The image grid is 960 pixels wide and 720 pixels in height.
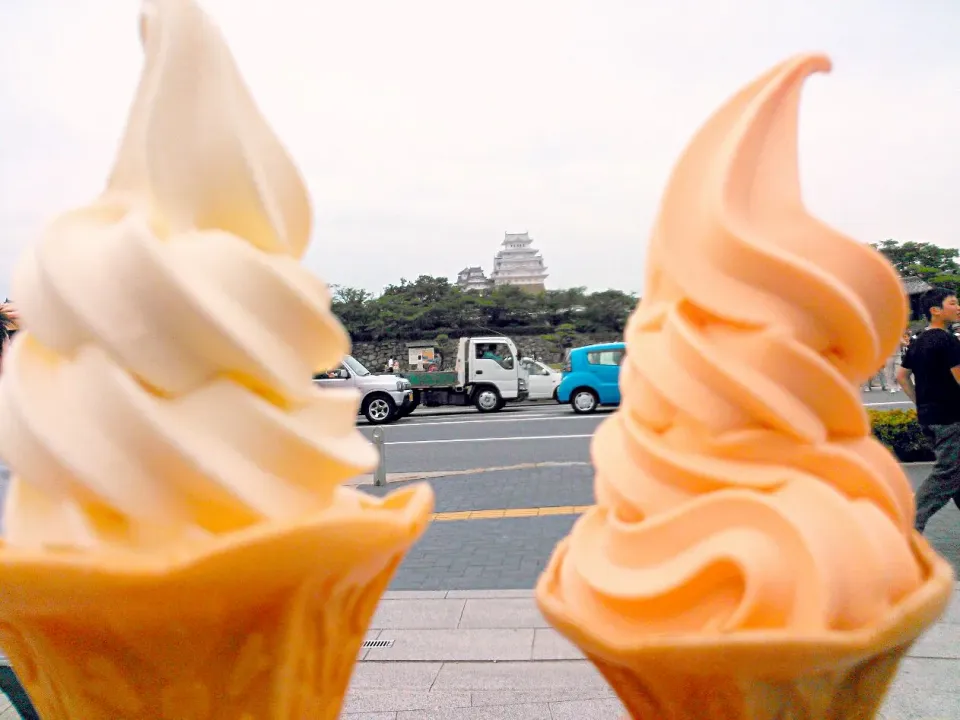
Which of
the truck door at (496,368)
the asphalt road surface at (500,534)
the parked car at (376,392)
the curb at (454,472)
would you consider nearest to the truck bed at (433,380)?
the truck door at (496,368)

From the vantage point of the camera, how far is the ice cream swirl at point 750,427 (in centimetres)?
113

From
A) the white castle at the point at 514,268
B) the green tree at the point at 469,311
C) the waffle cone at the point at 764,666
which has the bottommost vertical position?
the white castle at the point at 514,268

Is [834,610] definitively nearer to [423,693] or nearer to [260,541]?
[260,541]

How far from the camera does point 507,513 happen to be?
21.5 feet

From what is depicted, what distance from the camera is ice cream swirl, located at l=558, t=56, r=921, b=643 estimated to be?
1.13m

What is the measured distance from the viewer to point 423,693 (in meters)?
2.82

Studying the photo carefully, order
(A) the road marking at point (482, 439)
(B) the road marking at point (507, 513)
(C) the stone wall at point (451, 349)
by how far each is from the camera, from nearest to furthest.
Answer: (B) the road marking at point (507, 513) → (A) the road marking at point (482, 439) → (C) the stone wall at point (451, 349)

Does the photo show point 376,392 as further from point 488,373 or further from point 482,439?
point 482,439

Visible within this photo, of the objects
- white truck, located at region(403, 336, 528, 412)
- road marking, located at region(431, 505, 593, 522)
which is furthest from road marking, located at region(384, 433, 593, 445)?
white truck, located at region(403, 336, 528, 412)

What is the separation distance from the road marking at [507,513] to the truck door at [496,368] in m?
12.0

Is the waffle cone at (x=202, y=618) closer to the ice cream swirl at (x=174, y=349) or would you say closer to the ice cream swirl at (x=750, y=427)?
the ice cream swirl at (x=174, y=349)

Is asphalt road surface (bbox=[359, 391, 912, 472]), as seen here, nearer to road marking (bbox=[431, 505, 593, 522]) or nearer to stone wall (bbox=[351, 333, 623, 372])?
road marking (bbox=[431, 505, 593, 522])

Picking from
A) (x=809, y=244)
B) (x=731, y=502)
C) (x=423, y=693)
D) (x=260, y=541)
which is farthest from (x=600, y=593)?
(x=423, y=693)

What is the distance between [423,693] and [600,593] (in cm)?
185
